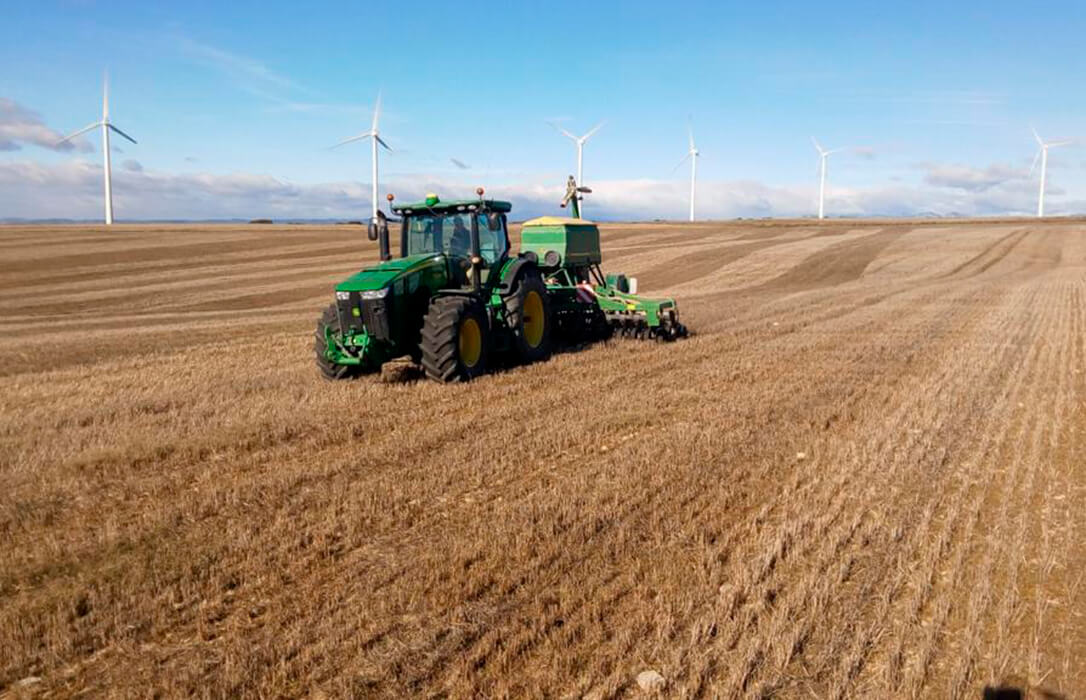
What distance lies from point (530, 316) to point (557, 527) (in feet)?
23.3

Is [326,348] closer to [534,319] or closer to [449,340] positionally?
[449,340]

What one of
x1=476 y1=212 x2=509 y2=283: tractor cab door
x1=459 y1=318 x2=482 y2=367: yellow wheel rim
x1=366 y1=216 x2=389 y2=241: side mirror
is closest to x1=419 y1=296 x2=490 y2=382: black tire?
x1=459 y1=318 x2=482 y2=367: yellow wheel rim

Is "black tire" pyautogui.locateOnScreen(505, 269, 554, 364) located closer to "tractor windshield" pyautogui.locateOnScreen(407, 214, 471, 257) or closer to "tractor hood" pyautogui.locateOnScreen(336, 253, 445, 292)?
"tractor windshield" pyautogui.locateOnScreen(407, 214, 471, 257)

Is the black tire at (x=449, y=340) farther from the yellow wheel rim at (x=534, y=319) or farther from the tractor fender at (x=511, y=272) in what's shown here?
the yellow wheel rim at (x=534, y=319)

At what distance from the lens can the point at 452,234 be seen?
445 inches

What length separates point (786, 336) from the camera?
1422 cm

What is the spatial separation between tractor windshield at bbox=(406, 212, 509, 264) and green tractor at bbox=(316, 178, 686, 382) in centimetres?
1

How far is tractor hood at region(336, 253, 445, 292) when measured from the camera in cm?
978

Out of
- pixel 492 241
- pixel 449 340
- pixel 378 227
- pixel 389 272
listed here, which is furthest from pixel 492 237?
pixel 449 340

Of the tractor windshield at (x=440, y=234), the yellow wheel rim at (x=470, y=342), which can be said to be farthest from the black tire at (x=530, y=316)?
the tractor windshield at (x=440, y=234)

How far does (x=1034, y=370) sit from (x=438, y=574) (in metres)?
9.62

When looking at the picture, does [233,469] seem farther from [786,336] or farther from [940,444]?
[786,336]

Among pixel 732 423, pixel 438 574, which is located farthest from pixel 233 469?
pixel 732 423

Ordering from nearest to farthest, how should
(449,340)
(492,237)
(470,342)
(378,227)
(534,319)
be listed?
(449,340), (470,342), (378,227), (492,237), (534,319)
